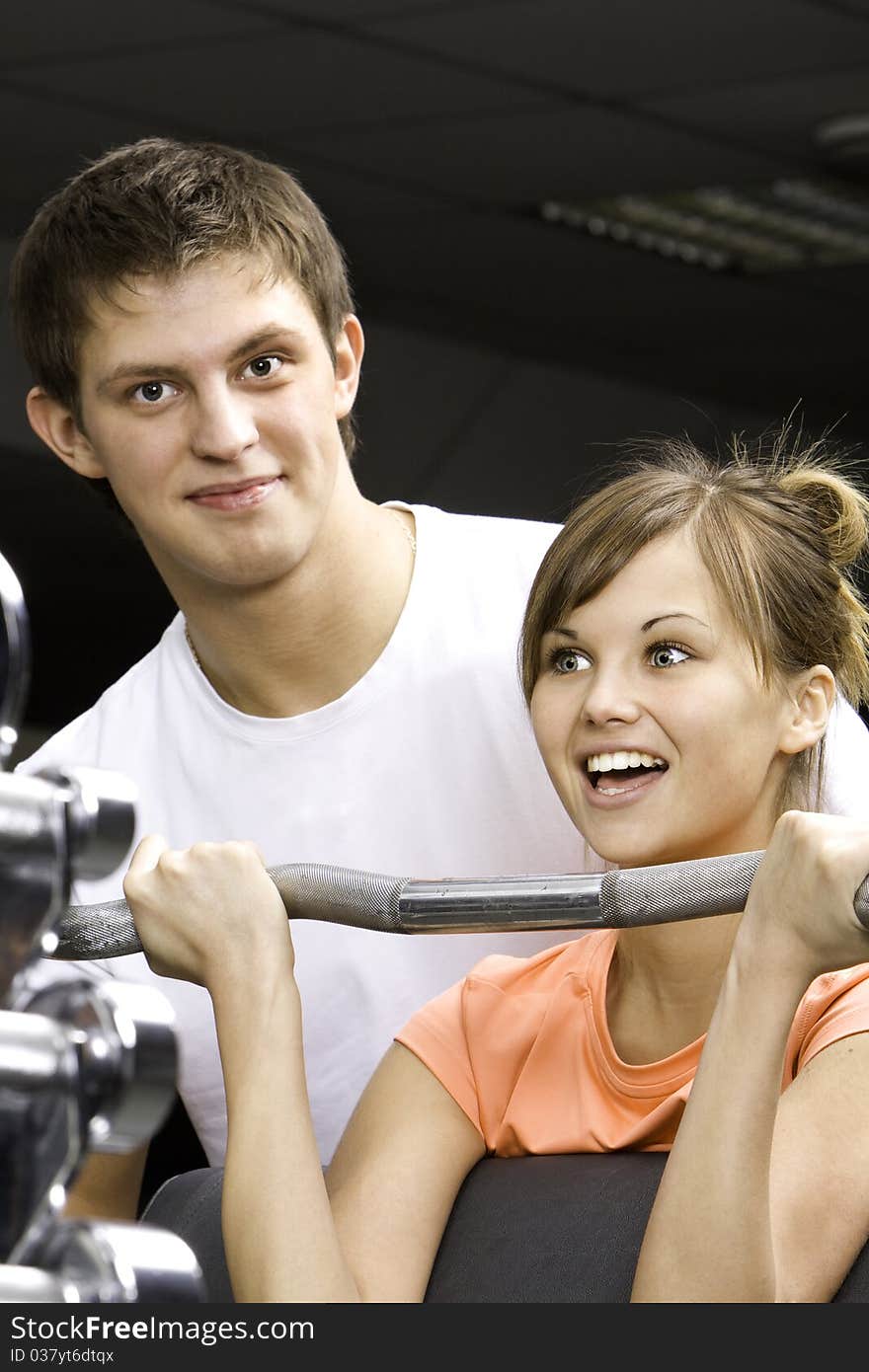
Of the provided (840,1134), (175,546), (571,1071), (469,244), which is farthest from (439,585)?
(469,244)

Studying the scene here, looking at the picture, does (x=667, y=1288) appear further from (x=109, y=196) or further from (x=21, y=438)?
(x=21, y=438)

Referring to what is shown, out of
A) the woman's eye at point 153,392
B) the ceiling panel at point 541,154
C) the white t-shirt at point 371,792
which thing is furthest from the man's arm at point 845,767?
the ceiling panel at point 541,154

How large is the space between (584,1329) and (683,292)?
4716 mm

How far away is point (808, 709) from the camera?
1.41m

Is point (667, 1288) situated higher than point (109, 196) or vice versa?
point (109, 196)

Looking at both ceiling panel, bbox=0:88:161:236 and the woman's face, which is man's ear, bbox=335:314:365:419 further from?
ceiling panel, bbox=0:88:161:236

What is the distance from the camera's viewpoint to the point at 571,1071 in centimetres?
137

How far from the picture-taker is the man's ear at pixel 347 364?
1.83 metres

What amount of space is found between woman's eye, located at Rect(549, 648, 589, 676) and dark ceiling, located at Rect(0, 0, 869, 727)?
7.74 feet

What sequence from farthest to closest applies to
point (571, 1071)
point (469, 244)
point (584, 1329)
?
point (469, 244), point (571, 1071), point (584, 1329)

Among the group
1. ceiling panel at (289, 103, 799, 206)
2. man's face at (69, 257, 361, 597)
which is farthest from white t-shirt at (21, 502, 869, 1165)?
ceiling panel at (289, 103, 799, 206)

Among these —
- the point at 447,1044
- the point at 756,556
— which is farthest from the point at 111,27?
the point at 447,1044

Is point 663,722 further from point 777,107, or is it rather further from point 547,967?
point 777,107

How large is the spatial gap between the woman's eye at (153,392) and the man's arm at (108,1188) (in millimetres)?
596
